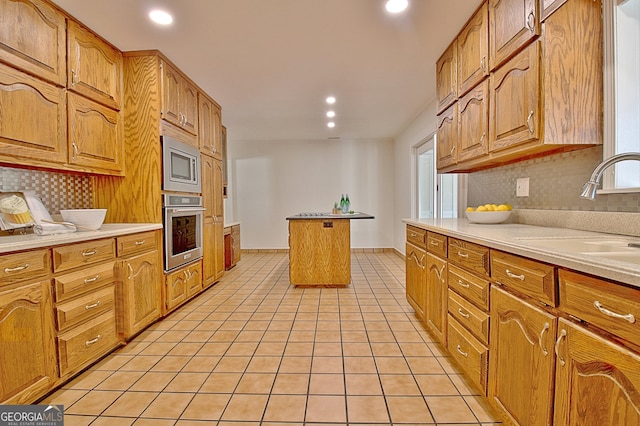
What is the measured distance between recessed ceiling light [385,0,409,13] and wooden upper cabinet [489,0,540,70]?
1.75 ft

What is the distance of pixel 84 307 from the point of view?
1.77m

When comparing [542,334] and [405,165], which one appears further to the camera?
[405,165]

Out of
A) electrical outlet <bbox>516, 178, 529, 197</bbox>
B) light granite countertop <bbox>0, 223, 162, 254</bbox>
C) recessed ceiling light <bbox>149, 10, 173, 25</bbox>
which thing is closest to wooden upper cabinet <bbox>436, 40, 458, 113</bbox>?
electrical outlet <bbox>516, 178, 529, 197</bbox>

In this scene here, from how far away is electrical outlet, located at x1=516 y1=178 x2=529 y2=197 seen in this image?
6.79ft

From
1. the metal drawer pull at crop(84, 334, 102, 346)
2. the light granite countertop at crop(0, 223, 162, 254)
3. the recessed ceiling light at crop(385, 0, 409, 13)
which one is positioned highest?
the recessed ceiling light at crop(385, 0, 409, 13)

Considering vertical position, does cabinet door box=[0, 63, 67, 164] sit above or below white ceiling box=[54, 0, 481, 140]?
below

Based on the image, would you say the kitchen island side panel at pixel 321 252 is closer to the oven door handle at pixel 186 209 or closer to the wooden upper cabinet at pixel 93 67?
the oven door handle at pixel 186 209

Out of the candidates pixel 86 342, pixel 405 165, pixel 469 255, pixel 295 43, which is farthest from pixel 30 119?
pixel 405 165

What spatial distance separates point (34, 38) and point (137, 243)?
1437 mm

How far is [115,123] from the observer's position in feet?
8.00

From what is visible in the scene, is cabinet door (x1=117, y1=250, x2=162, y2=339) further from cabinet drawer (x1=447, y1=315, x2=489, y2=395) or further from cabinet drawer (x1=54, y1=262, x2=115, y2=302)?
cabinet drawer (x1=447, y1=315, x2=489, y2=395)

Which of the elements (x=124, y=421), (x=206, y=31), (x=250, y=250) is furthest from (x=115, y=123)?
(x=250, y=250)

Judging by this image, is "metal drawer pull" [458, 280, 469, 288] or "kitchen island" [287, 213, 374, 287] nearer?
"metal drawer pull" [458, 280, 469, 288]

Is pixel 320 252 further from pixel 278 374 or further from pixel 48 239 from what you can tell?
pixel 48 239
